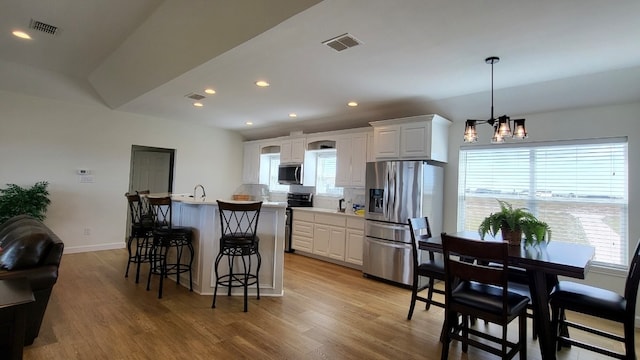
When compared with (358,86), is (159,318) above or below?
below

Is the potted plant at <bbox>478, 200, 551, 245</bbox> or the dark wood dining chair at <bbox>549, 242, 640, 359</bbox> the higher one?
the potted plant at <bbox>478, 200, 551, 245</bbox>

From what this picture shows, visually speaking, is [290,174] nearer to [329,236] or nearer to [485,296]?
[329,236]

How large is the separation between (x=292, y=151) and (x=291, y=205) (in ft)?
3.52

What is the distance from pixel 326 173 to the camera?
6.33 metres

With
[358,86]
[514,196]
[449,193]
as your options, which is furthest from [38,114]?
[514,196]

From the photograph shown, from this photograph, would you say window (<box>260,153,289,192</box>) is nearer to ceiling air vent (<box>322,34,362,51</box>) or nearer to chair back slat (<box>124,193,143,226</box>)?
chair back slat (<box>124,193,143,226</box>)

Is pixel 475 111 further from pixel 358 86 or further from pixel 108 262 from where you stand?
pixel 108 262

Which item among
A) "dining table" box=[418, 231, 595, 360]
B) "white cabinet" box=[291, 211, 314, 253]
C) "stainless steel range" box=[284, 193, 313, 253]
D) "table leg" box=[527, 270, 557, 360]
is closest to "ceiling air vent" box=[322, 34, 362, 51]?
"dining table" box=[418, 231, 595, 360]

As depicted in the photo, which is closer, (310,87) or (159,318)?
(159,318)

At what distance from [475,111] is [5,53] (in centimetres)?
628

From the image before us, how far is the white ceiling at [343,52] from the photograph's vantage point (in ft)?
7.54

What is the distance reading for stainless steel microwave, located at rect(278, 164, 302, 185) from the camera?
244 inches

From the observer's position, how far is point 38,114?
5.11m

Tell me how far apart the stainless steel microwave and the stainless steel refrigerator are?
70.5 inches
